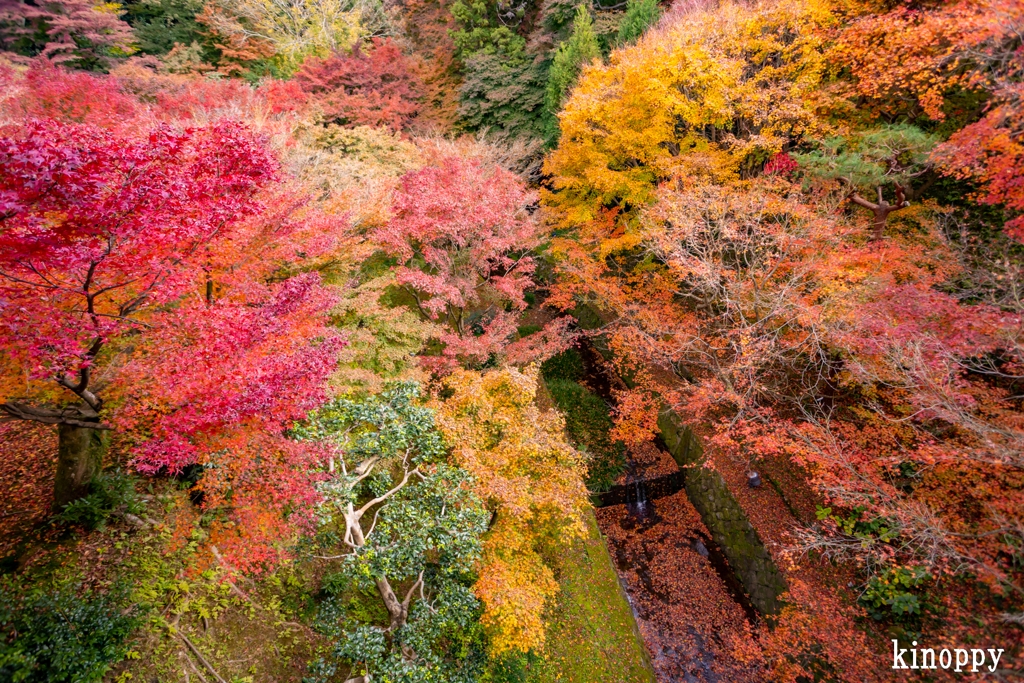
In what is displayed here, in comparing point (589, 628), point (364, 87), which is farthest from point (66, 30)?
point (589, 628)

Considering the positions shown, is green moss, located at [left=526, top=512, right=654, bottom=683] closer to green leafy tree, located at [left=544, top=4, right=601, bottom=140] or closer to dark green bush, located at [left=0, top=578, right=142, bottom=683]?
dark green bush, located at [left=0, top=578, right=142, bottom=683]

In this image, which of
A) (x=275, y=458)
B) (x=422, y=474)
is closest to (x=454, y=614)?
(x=422, y=474)

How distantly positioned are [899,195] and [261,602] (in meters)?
16.9

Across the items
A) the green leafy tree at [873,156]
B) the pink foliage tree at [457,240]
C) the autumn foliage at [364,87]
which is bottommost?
the pink foliage tree at [457,240]

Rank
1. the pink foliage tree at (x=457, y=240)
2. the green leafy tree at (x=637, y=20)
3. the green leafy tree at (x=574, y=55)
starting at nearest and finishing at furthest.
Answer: the pink foliage tree at (x=457, y=240) → the green leafy tree at (x=637, y=20) → the green leafy tree at (x=574, y=55)

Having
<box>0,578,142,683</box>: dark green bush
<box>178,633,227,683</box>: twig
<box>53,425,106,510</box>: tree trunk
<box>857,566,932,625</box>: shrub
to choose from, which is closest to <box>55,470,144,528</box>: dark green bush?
<box>53,425,106,510</box>: tree trunk

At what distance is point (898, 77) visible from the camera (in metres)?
9.48

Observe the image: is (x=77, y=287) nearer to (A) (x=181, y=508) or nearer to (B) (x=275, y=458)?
(B) (x=275, y=458)

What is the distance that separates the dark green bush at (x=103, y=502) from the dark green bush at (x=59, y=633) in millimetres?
844

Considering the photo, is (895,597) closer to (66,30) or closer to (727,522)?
(727,522)

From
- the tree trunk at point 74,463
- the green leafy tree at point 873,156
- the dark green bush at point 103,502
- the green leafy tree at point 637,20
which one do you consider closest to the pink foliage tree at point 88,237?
the tree trunk at point 74,463

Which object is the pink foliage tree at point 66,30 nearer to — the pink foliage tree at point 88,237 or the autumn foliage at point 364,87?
the autumn foliage at point 364,87

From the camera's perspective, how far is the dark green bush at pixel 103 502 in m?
5.71

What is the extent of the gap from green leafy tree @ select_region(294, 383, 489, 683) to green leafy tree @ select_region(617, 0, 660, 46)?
1623cm
